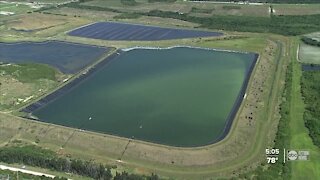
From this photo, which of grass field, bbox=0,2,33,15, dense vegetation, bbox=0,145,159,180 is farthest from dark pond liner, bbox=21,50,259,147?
grass field, bbox=0,2,33,15

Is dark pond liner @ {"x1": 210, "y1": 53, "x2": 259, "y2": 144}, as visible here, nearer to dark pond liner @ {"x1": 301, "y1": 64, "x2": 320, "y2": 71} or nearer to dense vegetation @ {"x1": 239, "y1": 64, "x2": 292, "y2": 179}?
dense vegetation @ {"x1": 239, "y1": 64, "x2": 292, "y2": 179}

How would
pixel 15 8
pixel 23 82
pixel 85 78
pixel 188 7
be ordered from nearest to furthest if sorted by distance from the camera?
pixel 23 82, pixel 85 78, pixel 188 7, pixel 15 8

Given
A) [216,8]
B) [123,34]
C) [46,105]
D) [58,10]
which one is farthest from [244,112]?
[58,10]

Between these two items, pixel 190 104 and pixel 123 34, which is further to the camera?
pixel 123 34

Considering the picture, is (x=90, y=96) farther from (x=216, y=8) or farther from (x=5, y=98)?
(x=216, y=8)

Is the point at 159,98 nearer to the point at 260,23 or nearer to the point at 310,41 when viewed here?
the point at 310,41

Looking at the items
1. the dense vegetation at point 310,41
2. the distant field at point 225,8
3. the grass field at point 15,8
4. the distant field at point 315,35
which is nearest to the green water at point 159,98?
the dense vegetation at point 310,41

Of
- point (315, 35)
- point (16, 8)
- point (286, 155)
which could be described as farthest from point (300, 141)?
point (16, 8)
